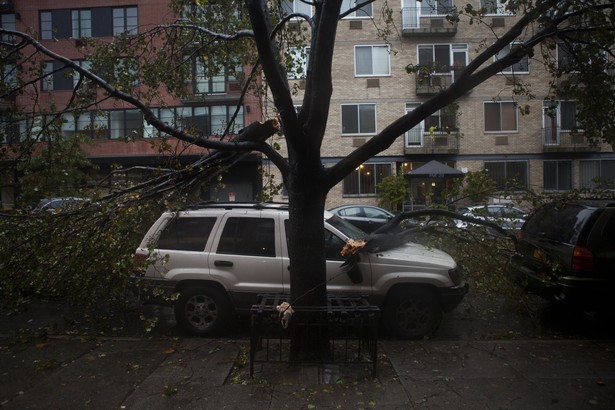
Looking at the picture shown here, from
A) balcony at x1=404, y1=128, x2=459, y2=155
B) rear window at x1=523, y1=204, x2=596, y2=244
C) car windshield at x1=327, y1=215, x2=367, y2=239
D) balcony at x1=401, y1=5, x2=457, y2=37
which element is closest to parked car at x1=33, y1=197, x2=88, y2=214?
car windshield at x1=327, y1=215, x2=367, y2=239

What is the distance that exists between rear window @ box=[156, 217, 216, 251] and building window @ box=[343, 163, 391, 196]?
19763mm

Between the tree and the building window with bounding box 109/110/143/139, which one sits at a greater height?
the building window with bounding box 109/110/143/139

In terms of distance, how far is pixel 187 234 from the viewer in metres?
6.58

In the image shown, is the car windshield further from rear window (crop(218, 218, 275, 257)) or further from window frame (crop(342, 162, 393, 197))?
window frame (crop(342, 162, 393, 197))

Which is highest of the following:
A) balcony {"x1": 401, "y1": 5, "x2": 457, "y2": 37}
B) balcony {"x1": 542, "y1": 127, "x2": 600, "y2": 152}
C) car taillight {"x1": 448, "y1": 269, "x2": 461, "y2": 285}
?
balcony {"x1": 401, "y1": 5, "x2": 457, "y2": 37}

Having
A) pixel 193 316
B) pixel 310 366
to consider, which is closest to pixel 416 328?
pixel 310 366

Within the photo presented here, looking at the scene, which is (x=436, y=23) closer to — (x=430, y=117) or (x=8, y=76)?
(x=430, y=117)

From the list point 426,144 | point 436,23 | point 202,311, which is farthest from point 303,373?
point 436,23

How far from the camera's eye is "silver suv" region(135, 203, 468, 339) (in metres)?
6.07

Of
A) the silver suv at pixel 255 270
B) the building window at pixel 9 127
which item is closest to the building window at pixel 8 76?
the building window at pixel 9 127

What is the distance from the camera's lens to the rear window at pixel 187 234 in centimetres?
652

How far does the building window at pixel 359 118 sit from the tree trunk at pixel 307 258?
21053mm

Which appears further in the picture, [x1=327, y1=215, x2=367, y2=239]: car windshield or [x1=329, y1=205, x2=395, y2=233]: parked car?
[x1=329, y1=205, x2=395, y2=233]: parked car

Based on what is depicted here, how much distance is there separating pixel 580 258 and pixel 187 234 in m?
5.10
